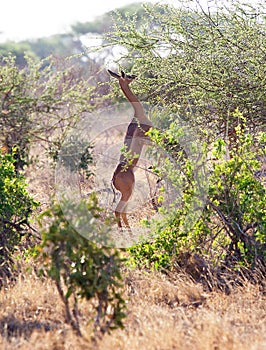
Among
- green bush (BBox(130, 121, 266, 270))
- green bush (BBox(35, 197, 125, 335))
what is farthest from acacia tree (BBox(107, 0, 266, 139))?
green bush (BBox(35, 197, 125, 335))

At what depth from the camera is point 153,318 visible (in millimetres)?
4617

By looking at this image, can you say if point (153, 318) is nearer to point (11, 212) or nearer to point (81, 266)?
point (81, 266)

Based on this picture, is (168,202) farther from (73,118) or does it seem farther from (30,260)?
(73,118)

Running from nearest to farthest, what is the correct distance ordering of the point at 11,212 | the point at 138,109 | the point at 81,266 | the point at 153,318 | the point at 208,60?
the point at 81,266 < the point at 153,318 < the point at 11,212 < the point at 138,109 < the point at 208,60

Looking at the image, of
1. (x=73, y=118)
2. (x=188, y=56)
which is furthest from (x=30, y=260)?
(x=73, y=118)

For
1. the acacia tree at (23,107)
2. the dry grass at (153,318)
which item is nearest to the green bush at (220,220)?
the dry grass at (153,318)

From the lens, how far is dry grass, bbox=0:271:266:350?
13.3 ft

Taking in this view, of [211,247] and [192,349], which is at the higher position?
[211,247]

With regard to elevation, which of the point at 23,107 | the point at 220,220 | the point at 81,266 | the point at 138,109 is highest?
the point at 23,107

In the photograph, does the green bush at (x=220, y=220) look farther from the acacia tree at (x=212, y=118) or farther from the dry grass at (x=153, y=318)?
the dry grass at (x=153, y=318)

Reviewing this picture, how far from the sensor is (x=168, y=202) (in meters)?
5.90

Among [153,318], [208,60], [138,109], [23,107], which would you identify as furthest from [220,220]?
[23,107]

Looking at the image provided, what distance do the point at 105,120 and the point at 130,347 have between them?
456 cm

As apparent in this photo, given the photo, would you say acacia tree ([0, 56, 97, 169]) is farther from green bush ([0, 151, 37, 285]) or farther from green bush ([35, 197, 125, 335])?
green bush ([35, 197, 125, 335])
